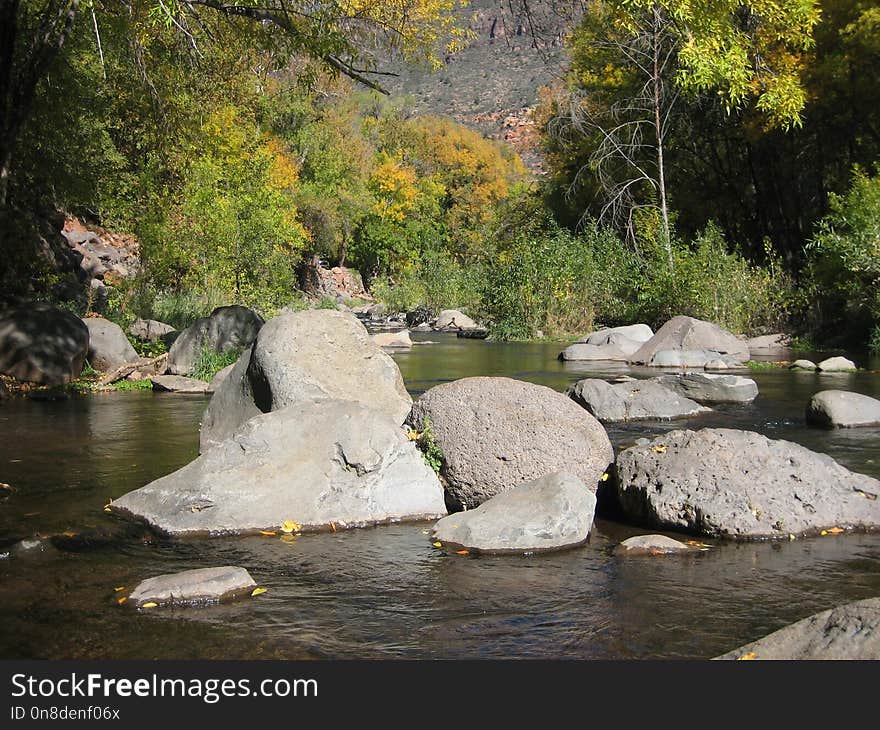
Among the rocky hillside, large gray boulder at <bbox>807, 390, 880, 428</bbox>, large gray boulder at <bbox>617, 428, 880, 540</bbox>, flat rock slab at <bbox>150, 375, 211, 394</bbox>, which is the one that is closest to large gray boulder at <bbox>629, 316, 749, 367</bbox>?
large gray boulder at <bbox>807, 390, 880, 428</bbox>

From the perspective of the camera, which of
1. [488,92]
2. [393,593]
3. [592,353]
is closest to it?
[393,593]

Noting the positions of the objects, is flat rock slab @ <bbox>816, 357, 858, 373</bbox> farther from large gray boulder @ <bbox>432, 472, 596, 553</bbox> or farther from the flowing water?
large gray boulder @ <bbox>432, 472, 596, 553</bbox>

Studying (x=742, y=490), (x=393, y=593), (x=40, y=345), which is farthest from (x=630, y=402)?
(x=40, y=345)

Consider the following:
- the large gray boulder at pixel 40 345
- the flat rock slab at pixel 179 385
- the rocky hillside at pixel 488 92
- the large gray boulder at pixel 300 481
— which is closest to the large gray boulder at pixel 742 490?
the large gray boulder at pixel 300 481

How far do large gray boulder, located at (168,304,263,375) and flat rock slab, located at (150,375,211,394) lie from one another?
31.0 inches

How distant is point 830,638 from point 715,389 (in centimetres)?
1024

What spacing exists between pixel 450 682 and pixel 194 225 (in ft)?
60.7

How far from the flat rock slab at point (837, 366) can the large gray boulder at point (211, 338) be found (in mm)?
10567

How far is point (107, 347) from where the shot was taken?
1639cm

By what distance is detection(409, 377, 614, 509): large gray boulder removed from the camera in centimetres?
721

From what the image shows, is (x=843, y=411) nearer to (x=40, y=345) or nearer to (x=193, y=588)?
(x=193, y=588)

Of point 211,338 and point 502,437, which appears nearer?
point 502,437

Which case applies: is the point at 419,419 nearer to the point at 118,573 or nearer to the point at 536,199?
the point at 118,573

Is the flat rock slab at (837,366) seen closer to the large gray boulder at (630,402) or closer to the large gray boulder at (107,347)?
the large gray boulder at (630,402)
